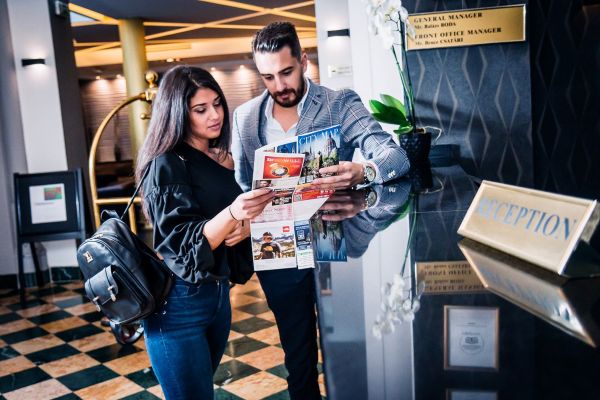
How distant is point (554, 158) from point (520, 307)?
3586mm

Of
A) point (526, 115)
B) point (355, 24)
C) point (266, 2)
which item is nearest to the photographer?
point (526, 115)

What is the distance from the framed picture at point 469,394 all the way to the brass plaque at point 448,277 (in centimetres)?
30

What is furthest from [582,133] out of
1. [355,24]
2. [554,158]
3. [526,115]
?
[355,24]

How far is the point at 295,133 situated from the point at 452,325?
1377mm

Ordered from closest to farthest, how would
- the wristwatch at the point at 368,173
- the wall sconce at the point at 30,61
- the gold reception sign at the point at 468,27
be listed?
the wristwatch at the point at 368,173 → the gold reception sign at the point at 468,27 → the wall sconce at the point at 30,61

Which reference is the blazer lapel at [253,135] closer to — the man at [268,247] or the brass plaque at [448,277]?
the man at [268,247]

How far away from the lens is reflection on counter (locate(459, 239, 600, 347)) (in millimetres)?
695

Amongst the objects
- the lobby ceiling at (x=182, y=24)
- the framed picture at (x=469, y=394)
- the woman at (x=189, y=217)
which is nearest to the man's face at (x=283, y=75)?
the woman at (x=189, y=217)

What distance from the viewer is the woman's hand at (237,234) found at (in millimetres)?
1642

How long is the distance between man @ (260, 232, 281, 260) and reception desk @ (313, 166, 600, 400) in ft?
1.40

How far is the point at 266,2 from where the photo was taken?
8.32 meters

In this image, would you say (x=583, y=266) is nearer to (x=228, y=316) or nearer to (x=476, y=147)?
Result: (x=228, y=316)

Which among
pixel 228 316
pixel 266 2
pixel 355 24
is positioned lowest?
pixel 228 316

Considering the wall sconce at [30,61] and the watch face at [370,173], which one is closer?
the watch face at [370,173]
